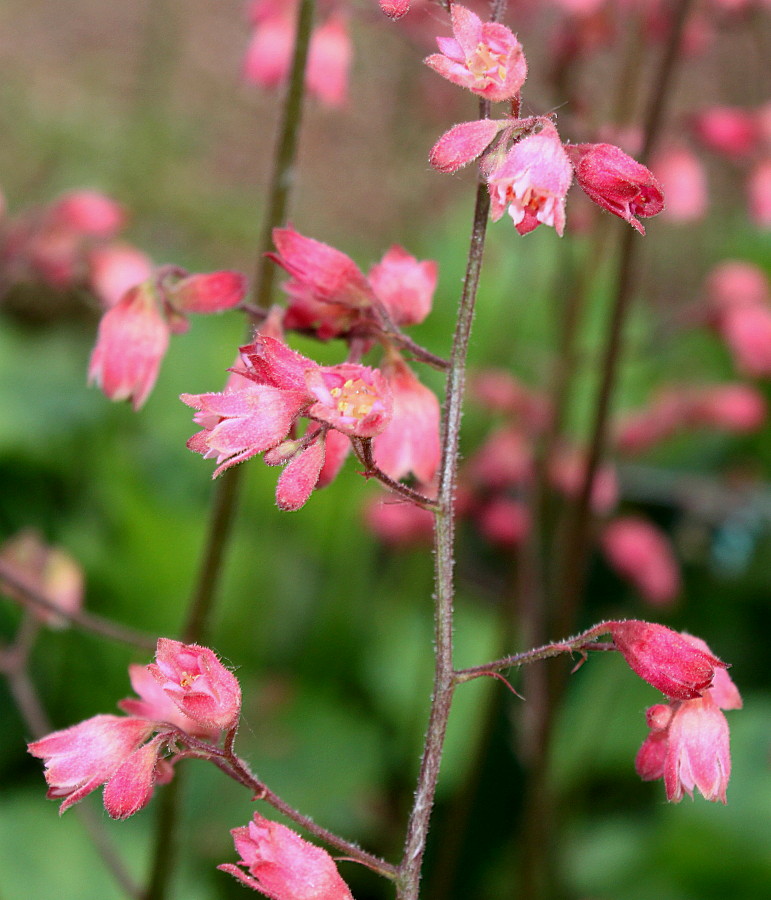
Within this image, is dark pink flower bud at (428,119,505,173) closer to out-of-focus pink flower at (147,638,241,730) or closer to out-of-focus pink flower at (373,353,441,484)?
out-of-focus pink flower at (373,353,441,484)

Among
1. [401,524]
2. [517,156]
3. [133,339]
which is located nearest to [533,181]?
[517,156]

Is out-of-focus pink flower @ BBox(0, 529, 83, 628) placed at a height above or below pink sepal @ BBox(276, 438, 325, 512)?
below

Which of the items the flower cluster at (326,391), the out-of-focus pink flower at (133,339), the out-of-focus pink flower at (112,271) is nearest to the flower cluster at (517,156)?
the flower cluster at (326,391)

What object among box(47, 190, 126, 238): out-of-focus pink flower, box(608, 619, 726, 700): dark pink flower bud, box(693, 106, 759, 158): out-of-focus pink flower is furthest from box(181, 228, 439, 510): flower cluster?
box(693, 106, 759, 158): out-of-focus pink flower

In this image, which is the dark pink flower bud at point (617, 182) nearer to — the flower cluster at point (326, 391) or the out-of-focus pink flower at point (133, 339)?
the flower cluster at point (326, 391)

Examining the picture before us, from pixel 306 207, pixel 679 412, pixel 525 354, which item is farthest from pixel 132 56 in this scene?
pixel 679 412

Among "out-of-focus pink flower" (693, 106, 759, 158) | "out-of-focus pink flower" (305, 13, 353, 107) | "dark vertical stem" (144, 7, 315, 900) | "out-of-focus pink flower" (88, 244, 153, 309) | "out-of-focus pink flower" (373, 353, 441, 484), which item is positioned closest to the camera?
"out-of-focus pink flower" (373, 353, 441, 484)
